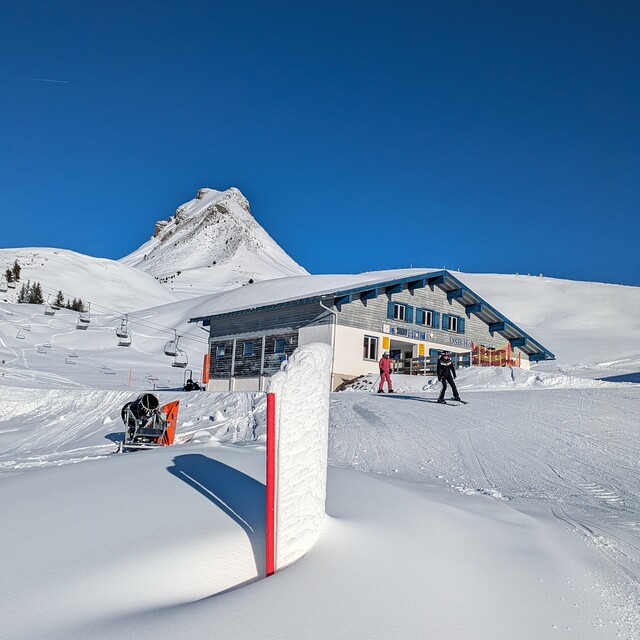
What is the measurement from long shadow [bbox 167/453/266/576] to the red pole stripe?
16 centimetres

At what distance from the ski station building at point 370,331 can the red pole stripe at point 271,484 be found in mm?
22151

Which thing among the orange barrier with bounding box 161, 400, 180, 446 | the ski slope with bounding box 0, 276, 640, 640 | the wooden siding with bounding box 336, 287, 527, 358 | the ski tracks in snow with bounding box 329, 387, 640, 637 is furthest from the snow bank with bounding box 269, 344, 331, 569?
the wooden siding with bounding box 336, 287, 527, 358

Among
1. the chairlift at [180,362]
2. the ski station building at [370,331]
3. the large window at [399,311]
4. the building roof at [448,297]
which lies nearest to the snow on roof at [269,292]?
the chairlift at [180,362]

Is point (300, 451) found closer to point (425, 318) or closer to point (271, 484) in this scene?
point (271, 484)

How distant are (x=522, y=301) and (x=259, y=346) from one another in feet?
240

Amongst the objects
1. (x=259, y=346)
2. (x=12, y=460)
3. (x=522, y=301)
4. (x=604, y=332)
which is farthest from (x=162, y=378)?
(x=522, y=301)

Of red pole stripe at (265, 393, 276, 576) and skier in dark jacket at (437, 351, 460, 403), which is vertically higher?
skier in dark jacket at (437, 351, 460, 403)

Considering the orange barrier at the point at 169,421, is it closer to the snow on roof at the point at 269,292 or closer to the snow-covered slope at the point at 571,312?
the snow-covered slope at the point at 571,312

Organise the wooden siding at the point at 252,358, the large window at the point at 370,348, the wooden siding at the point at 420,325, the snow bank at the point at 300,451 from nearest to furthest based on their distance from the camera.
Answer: the snow bank at the point at 300,451
the wooden siding at the point at 420,325
the wooden siding at the point at 252,358
the large window at the point at 370,348

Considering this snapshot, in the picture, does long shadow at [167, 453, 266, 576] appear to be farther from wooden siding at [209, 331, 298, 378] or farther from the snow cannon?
wooden siding at [209, 331, 298, 378]

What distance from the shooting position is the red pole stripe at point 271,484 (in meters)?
3.50

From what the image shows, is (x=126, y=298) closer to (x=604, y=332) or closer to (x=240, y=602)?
(x=604, y=332)

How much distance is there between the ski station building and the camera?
2666 cm

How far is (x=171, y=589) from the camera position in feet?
11.0
